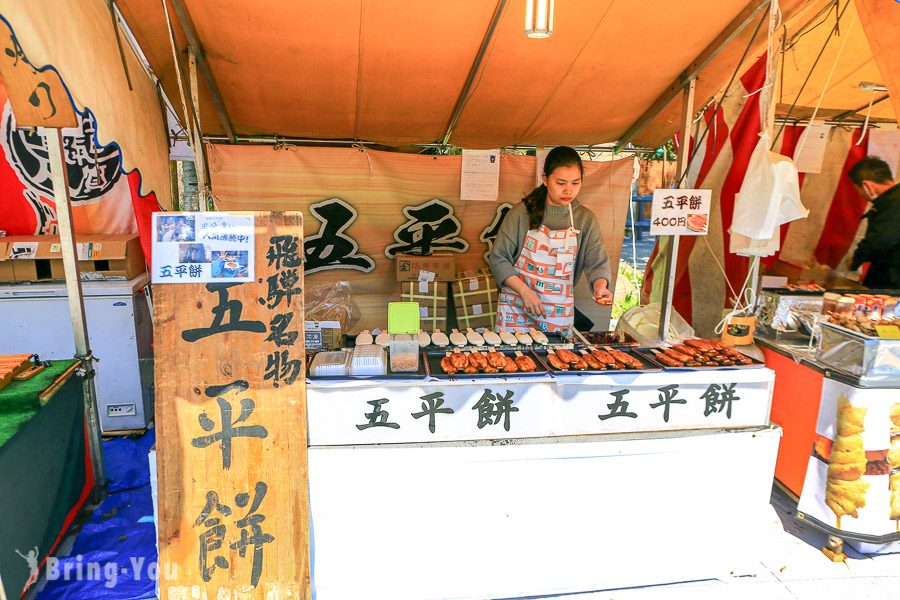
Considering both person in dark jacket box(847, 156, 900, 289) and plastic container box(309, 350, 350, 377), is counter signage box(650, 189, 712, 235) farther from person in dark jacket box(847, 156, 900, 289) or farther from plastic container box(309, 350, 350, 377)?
plastic container box(309, 350, 350, 377)

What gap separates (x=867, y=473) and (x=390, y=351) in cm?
266

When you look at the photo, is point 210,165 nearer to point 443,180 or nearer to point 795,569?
point 443,180

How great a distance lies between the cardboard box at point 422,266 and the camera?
5.39 m

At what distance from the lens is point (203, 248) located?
2205 millimetres

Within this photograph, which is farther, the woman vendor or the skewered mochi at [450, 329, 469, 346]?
the woman vendor

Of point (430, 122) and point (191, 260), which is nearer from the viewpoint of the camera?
point (191, 260)

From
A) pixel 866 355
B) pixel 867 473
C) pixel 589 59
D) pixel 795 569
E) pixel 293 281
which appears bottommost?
pixel 795 569

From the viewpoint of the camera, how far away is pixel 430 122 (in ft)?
16.3

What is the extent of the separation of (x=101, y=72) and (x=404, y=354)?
2.19 metres

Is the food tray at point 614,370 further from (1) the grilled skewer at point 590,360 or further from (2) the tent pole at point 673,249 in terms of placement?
(2) the tent pole at point 673,249

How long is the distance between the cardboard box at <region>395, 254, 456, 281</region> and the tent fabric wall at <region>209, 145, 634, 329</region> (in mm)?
238

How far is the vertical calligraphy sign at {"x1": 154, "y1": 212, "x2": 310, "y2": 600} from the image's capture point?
221 centimetres

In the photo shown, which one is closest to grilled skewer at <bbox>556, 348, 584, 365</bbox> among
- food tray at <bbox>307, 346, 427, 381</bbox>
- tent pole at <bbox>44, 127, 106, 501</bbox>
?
food tray at <bbox>307, 346, 427, 381</bbox>

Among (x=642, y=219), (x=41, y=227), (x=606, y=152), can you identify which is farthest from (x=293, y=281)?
(x=642, y=219)
